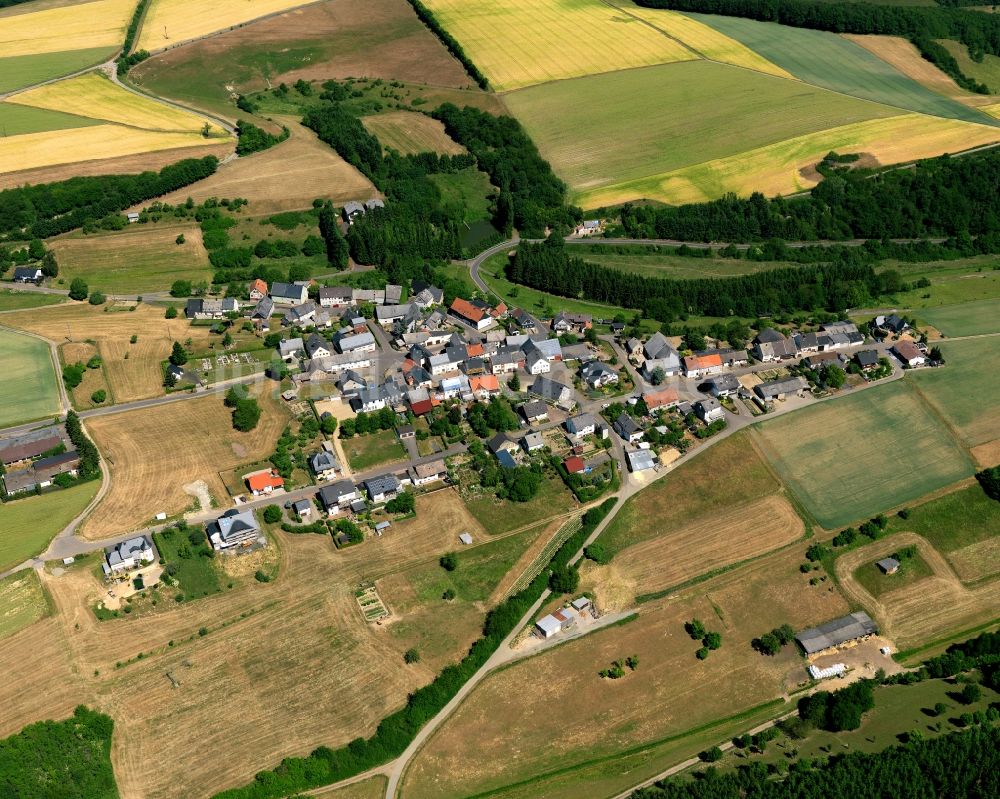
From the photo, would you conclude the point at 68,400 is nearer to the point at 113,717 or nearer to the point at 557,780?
the point at 113,717

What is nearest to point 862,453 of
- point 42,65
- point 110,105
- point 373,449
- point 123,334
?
A: point 373,449

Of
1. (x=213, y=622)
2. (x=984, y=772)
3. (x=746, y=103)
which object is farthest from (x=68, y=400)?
(x=746, y=103)

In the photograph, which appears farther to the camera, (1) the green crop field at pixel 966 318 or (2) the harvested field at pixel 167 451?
(1) the green crop field at pixel 966 318

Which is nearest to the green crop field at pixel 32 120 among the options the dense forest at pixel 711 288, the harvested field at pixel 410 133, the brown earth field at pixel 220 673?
the harvested field at pixel 410 133

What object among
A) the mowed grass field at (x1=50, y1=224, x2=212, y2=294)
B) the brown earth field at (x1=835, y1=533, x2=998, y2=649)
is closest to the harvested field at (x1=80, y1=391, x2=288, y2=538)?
the mowed grass field at (x1=50, y1=224, x2=212, y2=294)

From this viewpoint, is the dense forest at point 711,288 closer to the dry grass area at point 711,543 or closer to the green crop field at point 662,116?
the green crop field at point 662,116

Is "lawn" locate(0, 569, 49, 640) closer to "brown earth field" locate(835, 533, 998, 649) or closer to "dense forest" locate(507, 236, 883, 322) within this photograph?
"brown earth field" locate(835, 533, 998, 649)
